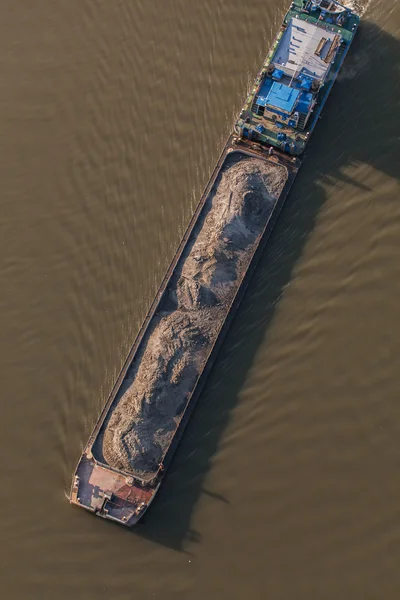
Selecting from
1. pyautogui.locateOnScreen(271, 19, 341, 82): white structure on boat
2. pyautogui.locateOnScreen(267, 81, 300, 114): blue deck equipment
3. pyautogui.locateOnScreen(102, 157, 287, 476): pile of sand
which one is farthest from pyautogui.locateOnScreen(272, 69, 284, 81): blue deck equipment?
pyautogui.locateOnScreen(102, 157, 287, 476): pile of sand

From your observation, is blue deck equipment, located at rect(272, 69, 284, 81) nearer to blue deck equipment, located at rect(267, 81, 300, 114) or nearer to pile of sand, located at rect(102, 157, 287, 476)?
blue deck equipment, located at rect(267, 81, 300, 114)

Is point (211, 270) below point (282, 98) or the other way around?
below

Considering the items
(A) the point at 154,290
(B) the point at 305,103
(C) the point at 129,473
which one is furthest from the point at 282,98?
(C) the point at 129,473

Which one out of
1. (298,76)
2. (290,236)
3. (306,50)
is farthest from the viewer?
(306,50)

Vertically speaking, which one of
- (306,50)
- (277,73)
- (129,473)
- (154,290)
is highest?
(306,50)

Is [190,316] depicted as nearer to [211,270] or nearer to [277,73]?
[211,270]

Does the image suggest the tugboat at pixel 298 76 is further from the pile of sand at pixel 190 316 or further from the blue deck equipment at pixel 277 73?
the pile of sand at pixel 190 316
